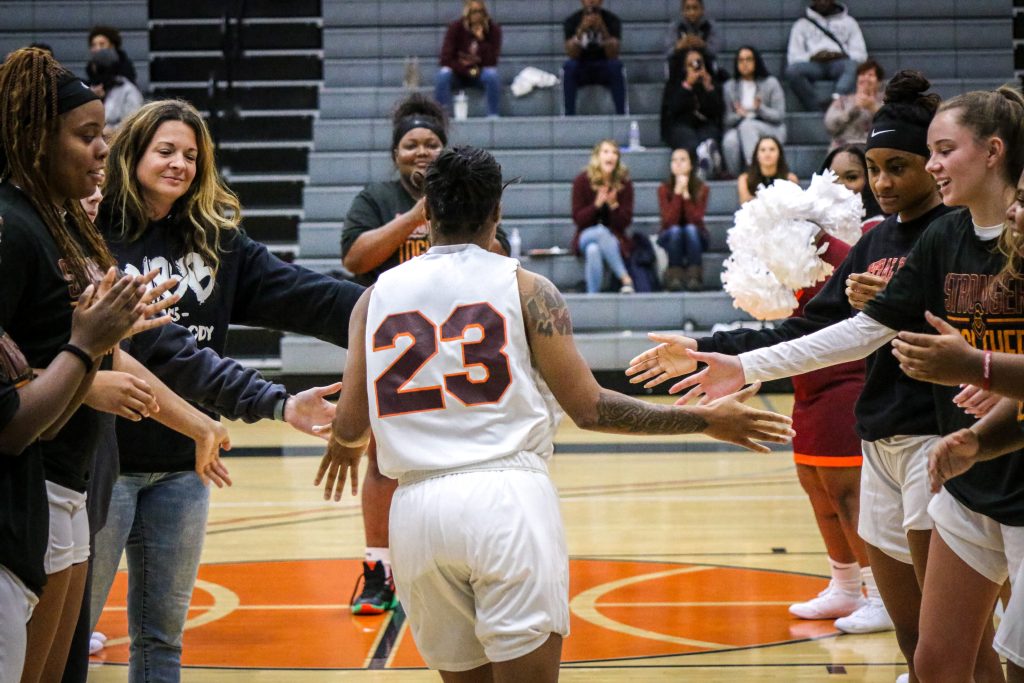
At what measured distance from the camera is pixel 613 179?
462 inches

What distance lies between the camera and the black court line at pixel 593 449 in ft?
29.5

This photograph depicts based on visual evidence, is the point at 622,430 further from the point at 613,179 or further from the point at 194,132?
the point at 613,179

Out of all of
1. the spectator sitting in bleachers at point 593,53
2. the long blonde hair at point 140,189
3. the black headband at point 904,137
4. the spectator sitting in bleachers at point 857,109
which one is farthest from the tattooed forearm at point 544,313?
the spectator sitting in bleachers at point 593,53

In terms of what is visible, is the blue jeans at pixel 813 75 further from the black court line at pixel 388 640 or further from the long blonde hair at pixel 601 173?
the black court line at pixel 388 640

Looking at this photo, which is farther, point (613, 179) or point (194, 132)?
point (613, 179)

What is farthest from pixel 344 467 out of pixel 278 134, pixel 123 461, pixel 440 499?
pixel 278 134

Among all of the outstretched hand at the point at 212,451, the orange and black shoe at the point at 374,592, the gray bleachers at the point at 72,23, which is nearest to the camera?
the outstretched hand at the point at 212,451

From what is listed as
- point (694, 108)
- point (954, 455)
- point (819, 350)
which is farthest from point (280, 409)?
point (694, 108)

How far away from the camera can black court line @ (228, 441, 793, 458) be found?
8977 millimetres

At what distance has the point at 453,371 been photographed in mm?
2549

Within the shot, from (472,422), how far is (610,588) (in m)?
2.95

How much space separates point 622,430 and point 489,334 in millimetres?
409

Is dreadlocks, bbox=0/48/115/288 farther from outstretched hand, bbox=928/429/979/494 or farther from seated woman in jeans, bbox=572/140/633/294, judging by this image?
seated woman in jeans, bbox=572/140/633/294

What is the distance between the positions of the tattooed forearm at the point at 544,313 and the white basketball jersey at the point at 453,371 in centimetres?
3
